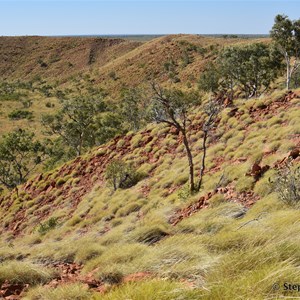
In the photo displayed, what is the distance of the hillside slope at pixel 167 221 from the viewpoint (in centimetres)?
440

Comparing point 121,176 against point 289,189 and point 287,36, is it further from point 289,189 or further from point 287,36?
point 287,36

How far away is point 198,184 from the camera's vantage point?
46.7ft

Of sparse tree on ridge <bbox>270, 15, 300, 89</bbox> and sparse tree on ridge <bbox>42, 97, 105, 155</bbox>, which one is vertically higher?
sparse tree on ridge <bbox>270, 15, 300, 89</bbox>

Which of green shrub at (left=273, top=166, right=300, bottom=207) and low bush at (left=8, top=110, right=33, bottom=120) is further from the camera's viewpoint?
low bush at (left=8, top=110, right=33, bottom=120)

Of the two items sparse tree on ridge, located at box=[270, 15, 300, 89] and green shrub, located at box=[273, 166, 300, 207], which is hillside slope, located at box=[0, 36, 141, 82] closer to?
sparse tree on ridge, located at box=[270, 15, 300, 89]

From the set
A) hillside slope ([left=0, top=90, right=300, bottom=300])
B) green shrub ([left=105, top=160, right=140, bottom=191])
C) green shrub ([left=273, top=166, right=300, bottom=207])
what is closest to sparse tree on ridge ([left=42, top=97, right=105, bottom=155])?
hillside slope ([left=0, top=90, right=300, bottom=300])

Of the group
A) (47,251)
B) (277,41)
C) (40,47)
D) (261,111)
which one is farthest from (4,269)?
(40,47)

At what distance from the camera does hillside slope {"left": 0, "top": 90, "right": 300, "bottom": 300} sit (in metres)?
4.40

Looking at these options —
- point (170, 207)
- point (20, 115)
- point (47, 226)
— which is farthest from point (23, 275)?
point (20, 115)

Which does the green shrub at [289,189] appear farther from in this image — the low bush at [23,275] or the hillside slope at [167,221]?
the low bush at [23,275]

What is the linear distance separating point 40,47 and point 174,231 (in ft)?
431

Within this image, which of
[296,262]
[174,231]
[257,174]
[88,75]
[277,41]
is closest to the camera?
[296,262]

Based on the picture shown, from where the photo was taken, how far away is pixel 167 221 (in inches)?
442

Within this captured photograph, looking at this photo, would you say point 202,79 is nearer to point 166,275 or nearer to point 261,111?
point 261,111
